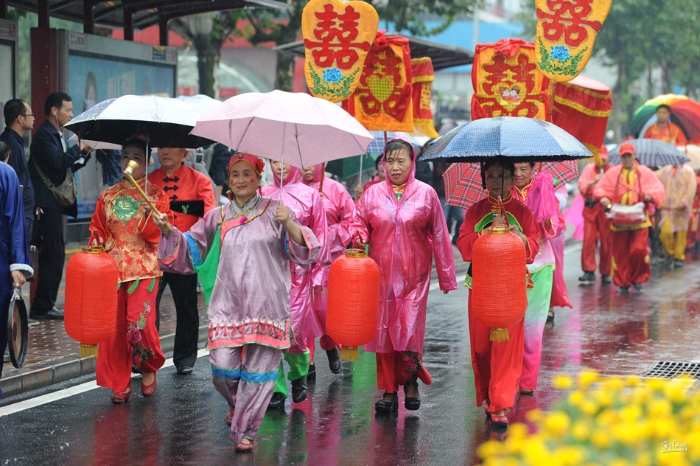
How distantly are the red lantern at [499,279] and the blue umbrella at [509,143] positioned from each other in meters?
0.46

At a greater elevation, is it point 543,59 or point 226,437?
point 543,59

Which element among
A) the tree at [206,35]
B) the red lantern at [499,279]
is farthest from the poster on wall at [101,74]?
Result: the red lantern at [499,279]

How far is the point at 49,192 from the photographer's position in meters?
10.4

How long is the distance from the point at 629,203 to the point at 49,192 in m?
7.56

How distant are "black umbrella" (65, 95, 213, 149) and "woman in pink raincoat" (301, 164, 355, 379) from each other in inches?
34.4

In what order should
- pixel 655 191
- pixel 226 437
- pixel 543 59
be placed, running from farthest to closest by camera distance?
pixel 655 191, pixel 543 59, pixel 226 437

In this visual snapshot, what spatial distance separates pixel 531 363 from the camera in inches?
310

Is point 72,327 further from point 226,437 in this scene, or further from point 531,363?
point 531,363

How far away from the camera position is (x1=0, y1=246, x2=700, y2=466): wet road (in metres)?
6.18

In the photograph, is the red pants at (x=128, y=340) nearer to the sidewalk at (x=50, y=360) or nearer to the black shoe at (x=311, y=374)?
the sidewalk at (x=50, y=360)

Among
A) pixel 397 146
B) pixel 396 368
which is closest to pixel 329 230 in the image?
pixel 397 146

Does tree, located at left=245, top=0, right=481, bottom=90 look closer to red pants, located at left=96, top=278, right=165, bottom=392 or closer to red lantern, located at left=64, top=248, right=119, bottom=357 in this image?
red pants, located at left=96, top=278, right=165, bottom=392

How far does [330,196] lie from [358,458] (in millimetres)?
2713

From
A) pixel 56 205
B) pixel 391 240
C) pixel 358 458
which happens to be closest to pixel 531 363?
pixel 391 240
